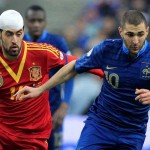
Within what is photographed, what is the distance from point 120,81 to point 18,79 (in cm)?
120

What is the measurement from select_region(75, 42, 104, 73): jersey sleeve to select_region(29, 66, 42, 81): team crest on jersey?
19.6 inches

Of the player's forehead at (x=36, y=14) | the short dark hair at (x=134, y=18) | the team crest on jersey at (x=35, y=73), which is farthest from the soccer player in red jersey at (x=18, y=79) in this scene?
the player's forehead at (x=36, y=14)

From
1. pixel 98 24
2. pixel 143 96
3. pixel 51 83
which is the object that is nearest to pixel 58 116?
pixel 51 83

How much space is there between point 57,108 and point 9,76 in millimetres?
2168

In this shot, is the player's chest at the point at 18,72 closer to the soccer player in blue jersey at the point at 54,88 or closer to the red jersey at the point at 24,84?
the red jersey at the point at 24,84

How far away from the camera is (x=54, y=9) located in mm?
17922

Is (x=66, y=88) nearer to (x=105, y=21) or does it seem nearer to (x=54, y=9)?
(x=105, y=21)

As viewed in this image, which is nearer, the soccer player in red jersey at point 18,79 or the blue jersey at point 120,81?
the blue jersey at point 120,81

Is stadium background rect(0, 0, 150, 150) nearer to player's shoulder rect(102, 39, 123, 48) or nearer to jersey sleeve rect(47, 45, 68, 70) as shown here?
jersey sleeve rect(47, 45, 68, 70)

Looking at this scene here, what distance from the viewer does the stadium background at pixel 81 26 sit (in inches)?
511

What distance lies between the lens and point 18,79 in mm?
8180

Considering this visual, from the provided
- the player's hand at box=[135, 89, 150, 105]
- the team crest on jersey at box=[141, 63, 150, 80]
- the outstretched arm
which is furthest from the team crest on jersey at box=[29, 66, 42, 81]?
the player's hand at box=[135, 89, 150, 105]

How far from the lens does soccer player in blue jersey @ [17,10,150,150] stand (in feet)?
25.2

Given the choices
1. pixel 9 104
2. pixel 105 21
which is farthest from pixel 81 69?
pixel 105 21
